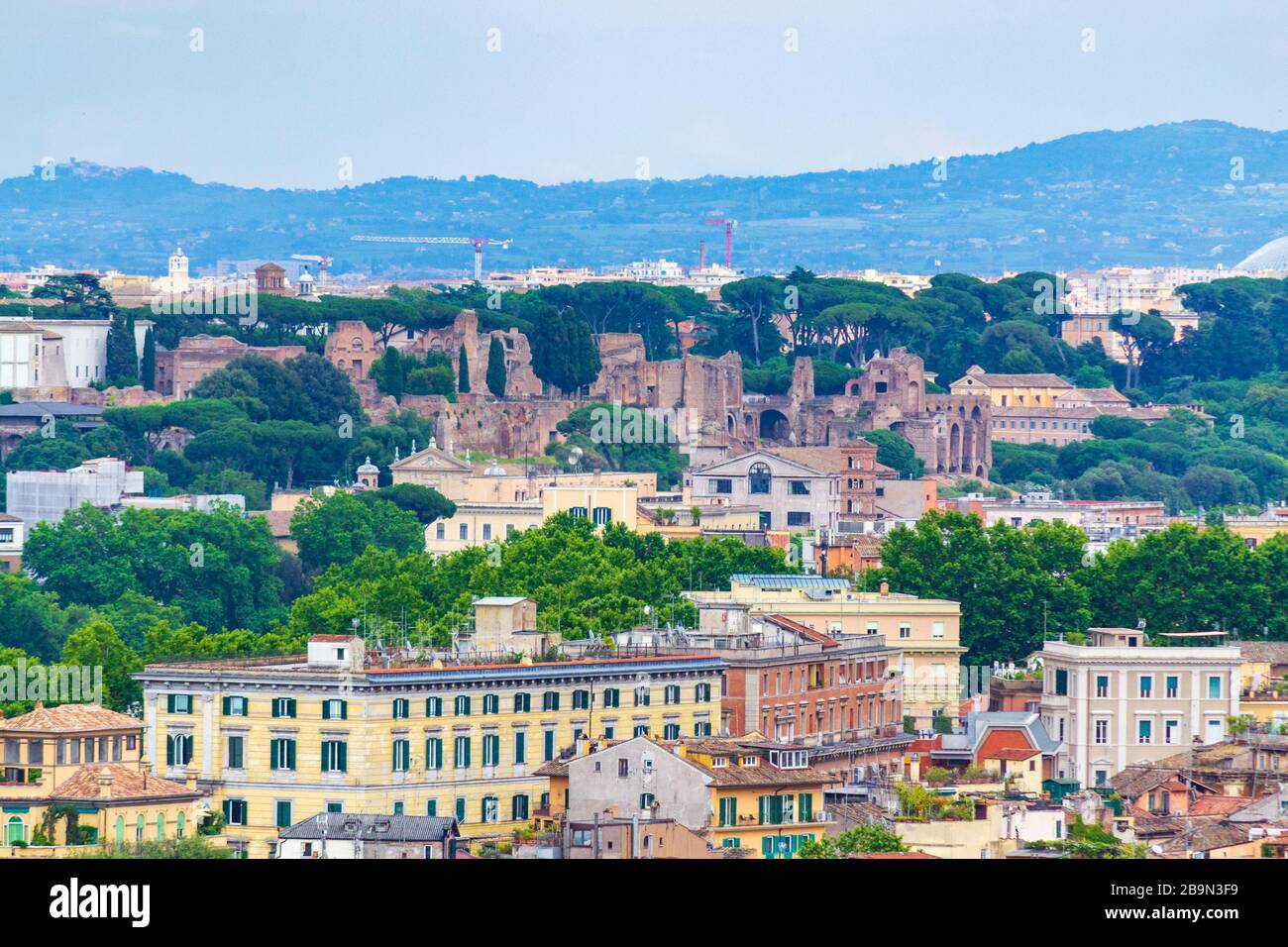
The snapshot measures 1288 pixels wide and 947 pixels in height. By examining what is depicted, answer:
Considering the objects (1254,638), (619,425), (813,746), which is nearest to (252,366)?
(619,425)

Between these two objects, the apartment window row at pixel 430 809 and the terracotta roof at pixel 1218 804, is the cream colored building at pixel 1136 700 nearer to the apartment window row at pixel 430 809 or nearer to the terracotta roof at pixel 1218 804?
the terracotta roof at pixel 1218 804

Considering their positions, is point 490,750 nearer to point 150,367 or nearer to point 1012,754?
point 1012,754

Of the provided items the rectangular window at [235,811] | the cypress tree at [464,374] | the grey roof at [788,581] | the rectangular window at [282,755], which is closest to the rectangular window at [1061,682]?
the grey roof at [788,581]

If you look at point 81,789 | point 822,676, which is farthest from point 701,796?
point 822,676

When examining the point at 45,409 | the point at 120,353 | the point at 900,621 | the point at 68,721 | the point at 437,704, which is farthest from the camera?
the point at 120,353

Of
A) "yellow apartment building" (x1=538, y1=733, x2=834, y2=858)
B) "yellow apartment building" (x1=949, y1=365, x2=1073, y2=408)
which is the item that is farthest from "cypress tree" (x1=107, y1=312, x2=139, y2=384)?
"yellow apartment building" (x1=538, y1=733, x2=834, y2=858)

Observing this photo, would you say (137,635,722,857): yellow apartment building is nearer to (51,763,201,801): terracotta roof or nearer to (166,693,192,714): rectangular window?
(166,693,192,714): rectangular window
